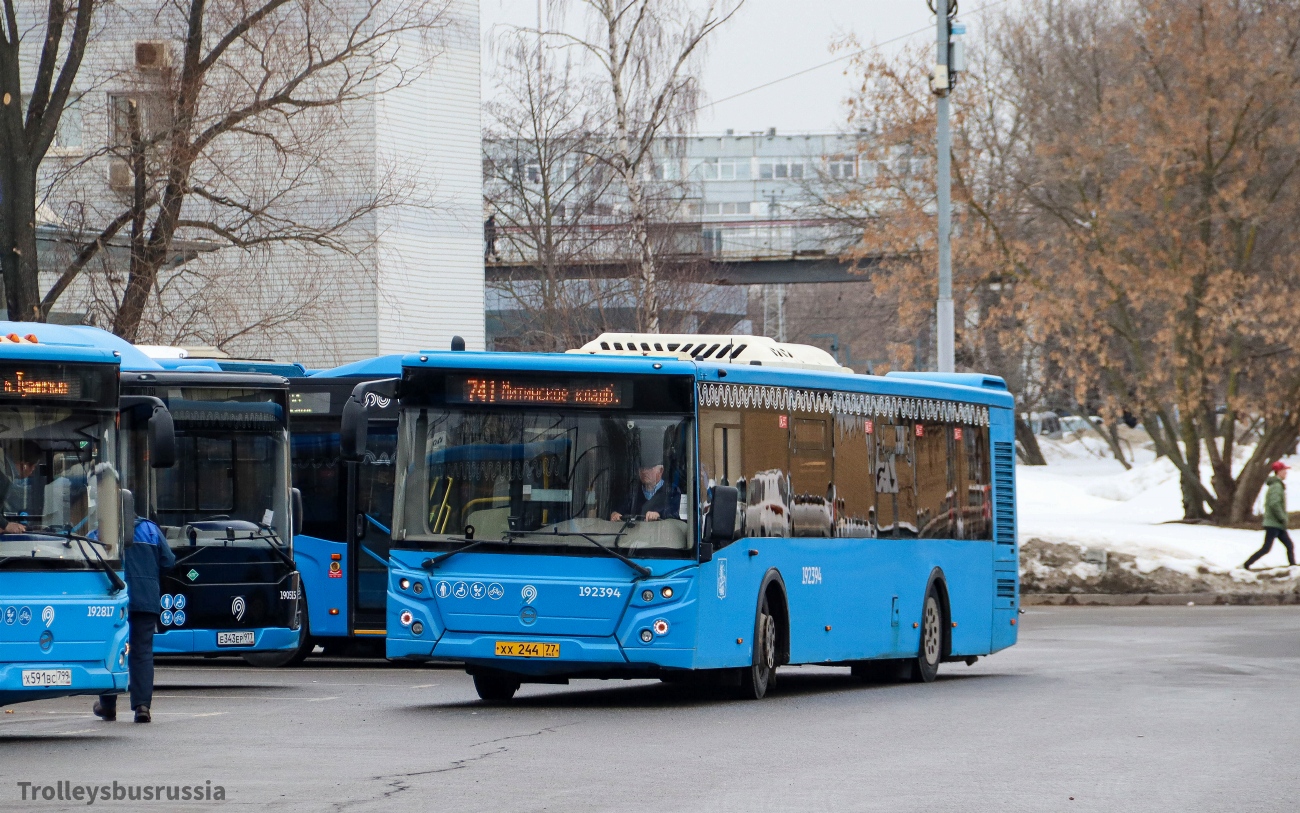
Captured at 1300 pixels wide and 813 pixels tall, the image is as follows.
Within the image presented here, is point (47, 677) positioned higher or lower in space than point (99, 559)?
lower

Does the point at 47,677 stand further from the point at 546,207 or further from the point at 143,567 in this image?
the point at 546,207

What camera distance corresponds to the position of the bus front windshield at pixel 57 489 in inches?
519

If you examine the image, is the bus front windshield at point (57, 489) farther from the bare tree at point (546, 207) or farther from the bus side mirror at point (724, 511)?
the bare tree at point (546, 207)

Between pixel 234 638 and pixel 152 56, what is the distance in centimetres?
1207

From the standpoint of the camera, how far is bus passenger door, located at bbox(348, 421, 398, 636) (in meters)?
21.9

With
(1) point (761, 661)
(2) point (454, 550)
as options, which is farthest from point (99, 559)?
(1) point (761, 661)

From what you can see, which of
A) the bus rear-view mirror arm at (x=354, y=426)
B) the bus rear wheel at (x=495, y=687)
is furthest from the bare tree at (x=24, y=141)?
the bus rear-view mirror arm at (x=354, y=426)

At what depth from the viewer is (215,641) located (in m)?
19.2

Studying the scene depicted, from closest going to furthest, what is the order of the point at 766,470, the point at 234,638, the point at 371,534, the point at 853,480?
the point at 766,470, the point at 853,480, the point at 234,638, the point at 371,534

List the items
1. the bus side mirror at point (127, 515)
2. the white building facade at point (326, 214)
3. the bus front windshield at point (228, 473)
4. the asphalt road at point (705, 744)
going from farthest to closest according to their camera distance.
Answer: the white building facade at point (326, 214) → the bus front windshield at point (228, 473) → the bus side mirror at point (127, 515) → the asphalt road at point (705, 744)

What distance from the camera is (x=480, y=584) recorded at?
15.0m

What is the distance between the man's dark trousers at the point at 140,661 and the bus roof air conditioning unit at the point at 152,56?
14705mm

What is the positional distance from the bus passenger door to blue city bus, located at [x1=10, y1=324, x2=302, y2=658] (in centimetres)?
230

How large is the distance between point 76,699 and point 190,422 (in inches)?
120
